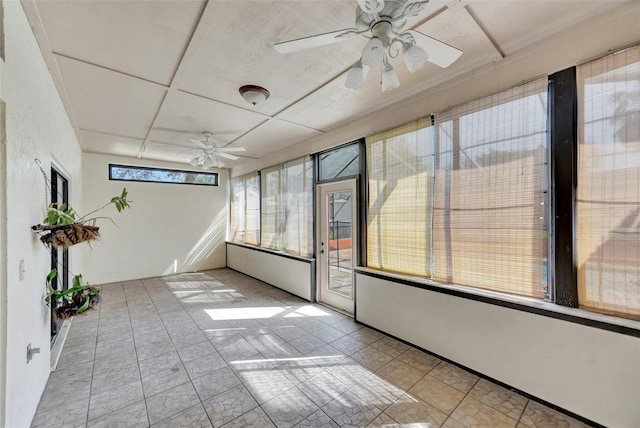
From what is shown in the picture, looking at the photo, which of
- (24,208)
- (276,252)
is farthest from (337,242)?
(24,208)

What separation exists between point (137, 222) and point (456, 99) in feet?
21.6

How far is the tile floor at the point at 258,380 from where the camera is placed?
1959 millimetres

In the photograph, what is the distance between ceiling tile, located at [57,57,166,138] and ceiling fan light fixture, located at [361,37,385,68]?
2.28 m

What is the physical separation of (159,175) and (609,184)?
736 centimetres

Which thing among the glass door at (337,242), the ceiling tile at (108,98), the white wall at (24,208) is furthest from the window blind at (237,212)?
the white wall at (24,208)

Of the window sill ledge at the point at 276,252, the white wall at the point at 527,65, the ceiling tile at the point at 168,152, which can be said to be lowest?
the window sill ledge at the point at 276,252

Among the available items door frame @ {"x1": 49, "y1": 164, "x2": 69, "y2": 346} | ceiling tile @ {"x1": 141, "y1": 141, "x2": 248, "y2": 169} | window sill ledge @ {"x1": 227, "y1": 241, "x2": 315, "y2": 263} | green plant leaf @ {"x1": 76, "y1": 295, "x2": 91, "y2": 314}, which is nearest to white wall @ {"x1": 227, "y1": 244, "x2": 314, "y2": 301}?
window sill ledge @ {"x1": 227, "y1": 241, "x2": 315, "y2": 263}

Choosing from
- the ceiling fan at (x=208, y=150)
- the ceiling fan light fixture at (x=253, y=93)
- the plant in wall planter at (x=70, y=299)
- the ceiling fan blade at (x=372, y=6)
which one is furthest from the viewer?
the ceiling fan at (x=208, y=150)

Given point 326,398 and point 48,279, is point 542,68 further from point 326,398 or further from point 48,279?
point 48,279

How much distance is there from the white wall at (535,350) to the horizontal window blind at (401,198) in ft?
1.33

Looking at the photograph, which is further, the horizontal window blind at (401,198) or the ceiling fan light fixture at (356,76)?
the horizontal window blind at (401,198)

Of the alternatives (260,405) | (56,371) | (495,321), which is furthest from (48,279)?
(495,321)

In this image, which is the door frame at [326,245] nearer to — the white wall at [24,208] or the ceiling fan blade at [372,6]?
the ceiling fan blade at [372,6]

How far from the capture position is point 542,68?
6.88 ft
